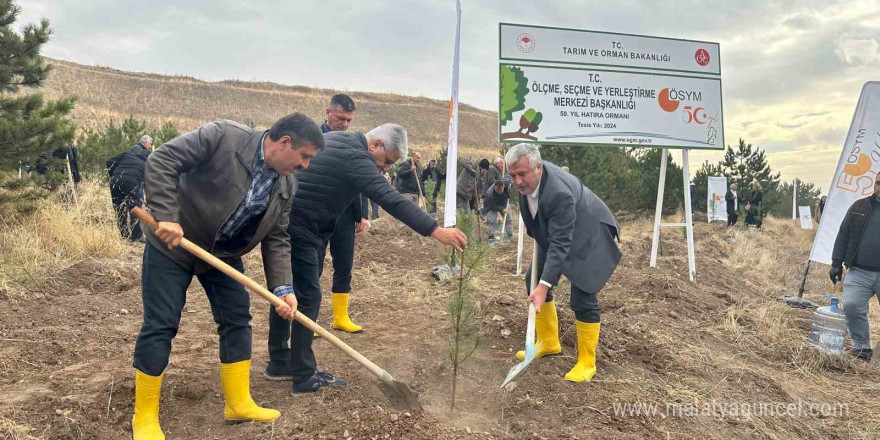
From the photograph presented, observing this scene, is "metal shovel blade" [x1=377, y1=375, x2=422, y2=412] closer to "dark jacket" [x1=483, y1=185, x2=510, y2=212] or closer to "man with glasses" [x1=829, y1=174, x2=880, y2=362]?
"man with glasses" [x1=829, y1=174, x2=880, y2=362]

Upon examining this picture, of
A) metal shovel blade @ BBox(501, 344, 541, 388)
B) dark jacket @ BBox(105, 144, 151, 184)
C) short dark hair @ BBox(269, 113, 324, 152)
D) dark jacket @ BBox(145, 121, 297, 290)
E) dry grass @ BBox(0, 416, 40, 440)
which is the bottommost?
dry grass @ BBox(0, 416, 40, 440)

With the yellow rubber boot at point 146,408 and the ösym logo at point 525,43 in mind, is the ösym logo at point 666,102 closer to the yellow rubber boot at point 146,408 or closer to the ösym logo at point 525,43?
the ösym logo at point 525,43

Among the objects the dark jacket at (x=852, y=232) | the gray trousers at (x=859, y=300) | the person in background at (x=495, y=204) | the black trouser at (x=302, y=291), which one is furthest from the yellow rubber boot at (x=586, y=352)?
the person in background at (x=495, y=204)

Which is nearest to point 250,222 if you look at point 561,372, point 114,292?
point 561,372

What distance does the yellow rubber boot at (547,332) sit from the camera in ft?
13.8

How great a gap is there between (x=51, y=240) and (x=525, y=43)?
635 cm

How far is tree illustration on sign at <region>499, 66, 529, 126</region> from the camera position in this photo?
6.68 metres

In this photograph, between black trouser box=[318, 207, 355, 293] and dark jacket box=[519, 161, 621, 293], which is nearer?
dark jacket box=[519, 161, 621, 293]

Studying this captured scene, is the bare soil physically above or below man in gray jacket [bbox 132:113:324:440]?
below

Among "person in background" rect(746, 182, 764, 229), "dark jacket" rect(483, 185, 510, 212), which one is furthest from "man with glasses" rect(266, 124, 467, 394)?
"person in background" rect(746, 182, 764, 229)

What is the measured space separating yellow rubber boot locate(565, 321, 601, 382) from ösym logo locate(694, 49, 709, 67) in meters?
5.13

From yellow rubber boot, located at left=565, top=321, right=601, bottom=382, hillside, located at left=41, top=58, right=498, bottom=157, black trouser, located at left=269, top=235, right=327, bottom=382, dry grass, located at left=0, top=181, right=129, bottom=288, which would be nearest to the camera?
black trouser, located at left=269, top=235, right=327, bottom=382

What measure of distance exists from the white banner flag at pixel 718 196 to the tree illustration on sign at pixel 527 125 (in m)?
12.5

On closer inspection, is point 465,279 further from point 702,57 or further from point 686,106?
point 702,57
